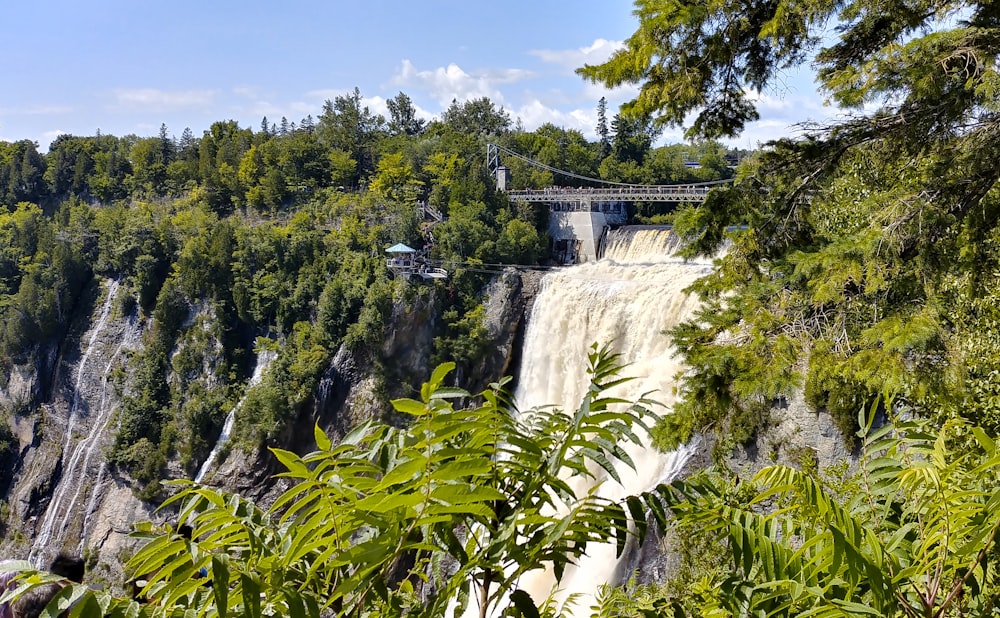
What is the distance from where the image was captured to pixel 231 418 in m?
27.0

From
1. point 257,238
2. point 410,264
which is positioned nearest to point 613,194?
point 410,264

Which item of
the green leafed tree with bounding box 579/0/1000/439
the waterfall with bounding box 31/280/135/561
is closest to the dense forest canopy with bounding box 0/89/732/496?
the waterfall with bounding box 31/280/135/561

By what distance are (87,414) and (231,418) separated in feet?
29.2

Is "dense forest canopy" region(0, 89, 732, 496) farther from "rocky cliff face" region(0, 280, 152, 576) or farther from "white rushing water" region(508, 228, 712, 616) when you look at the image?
"white rushing water" region(508, 228, 712, 616)

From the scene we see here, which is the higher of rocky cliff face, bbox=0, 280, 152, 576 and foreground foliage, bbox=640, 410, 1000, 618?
foreground foliage, bbox=640, 410, 1000, 618

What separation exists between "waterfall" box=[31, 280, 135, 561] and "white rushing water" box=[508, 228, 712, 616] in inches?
763

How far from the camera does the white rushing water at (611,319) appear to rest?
1653 cm

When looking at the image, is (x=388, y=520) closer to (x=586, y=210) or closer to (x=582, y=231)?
(x=582, y=231)

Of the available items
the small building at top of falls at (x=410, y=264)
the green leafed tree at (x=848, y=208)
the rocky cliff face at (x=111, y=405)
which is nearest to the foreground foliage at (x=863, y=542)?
the green leafed tree at (x=848, y=208)

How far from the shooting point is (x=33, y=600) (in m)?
2.21

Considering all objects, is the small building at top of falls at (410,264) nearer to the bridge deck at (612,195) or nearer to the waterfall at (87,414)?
the bridge deck at (612,195)

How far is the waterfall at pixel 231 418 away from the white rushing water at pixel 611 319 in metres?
11.2

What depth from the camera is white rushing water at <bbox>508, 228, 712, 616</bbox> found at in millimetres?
16531

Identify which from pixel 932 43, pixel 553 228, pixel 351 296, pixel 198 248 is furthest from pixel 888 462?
pixel 198 248
